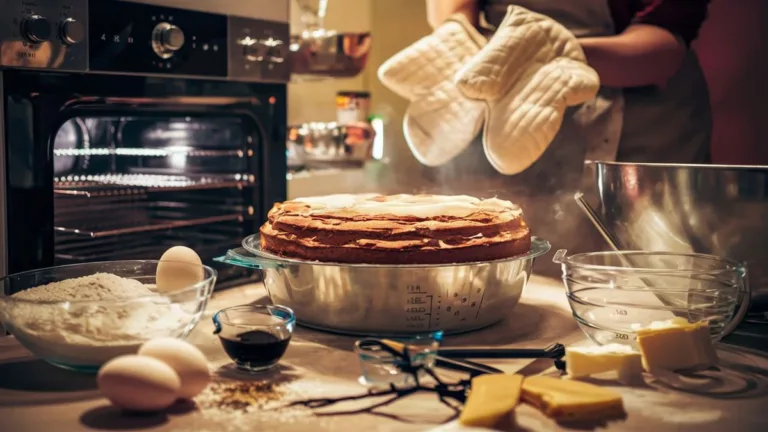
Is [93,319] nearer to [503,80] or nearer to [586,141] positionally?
[503,80]

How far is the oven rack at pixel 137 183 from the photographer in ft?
4.96

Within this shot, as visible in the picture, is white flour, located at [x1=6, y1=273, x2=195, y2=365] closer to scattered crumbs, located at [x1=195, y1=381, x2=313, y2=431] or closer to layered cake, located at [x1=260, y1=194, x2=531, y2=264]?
scattered crumbs, located at [x1=195, y1=381, x2=313, y2=431]

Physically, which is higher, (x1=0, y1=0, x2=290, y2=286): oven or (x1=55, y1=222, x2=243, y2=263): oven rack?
(x1=0, y1=0, x2=290, y2=286): oven

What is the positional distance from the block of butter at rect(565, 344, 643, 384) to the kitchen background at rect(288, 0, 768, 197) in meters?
0.73

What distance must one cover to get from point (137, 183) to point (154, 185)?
108 millimetres

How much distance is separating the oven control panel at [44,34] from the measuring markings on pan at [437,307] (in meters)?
0.69

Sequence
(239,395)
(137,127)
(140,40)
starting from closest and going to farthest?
(239,395), (140,40), (137,127)

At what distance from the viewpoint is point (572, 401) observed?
0.87 metres

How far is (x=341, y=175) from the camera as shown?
2197mm

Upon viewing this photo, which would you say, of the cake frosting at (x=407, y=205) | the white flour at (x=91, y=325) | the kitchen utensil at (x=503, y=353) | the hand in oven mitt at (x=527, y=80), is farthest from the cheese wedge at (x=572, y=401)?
the hand in oven mitt at (x=527, y=80)

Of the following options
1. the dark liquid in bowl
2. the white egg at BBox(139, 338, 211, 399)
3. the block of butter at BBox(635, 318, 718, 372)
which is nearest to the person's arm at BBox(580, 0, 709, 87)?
the block of butter at BBox(635, 318, 718, 372)

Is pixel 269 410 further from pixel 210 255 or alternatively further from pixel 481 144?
pixel 481 144

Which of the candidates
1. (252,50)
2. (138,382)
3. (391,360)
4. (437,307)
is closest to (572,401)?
(391,360)

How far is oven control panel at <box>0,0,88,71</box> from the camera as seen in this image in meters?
1.23
